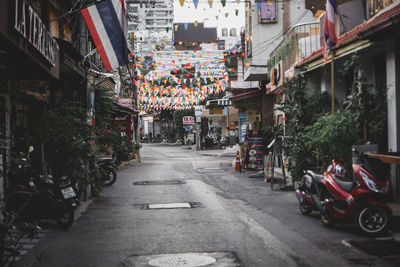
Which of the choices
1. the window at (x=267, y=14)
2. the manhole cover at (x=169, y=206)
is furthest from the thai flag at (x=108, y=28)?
the window at (x=267, y=14)

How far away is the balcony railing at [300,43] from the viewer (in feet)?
57.5

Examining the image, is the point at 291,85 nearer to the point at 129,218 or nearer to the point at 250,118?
the point at 129,218

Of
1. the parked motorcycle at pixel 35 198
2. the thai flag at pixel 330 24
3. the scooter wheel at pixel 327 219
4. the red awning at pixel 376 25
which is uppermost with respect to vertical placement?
the thai flag at pixel 330 24

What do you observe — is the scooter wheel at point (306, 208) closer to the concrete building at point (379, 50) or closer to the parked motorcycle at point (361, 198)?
the parked motorcycle at point (361, 198)

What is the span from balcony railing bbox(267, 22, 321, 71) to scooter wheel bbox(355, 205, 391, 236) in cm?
1033

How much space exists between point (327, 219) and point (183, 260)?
351cm

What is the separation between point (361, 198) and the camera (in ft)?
26.6

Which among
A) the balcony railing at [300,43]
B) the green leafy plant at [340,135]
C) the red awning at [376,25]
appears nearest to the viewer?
the red awning at [376,25]

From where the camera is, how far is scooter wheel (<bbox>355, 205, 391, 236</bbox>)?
26.3 ft

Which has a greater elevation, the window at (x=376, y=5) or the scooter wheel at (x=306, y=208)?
the window at (x=376, y=5)

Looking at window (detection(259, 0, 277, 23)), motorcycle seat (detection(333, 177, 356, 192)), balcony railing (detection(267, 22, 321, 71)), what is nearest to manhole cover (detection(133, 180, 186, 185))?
balcony railing (detection(267, 22, 321, 71))

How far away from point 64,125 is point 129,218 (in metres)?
2.81

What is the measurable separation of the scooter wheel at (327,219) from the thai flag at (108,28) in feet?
20.2

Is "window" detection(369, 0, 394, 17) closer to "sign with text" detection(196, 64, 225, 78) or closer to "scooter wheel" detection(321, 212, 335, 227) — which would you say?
"scooter wheel" detection(321, 212, 335, 227)
